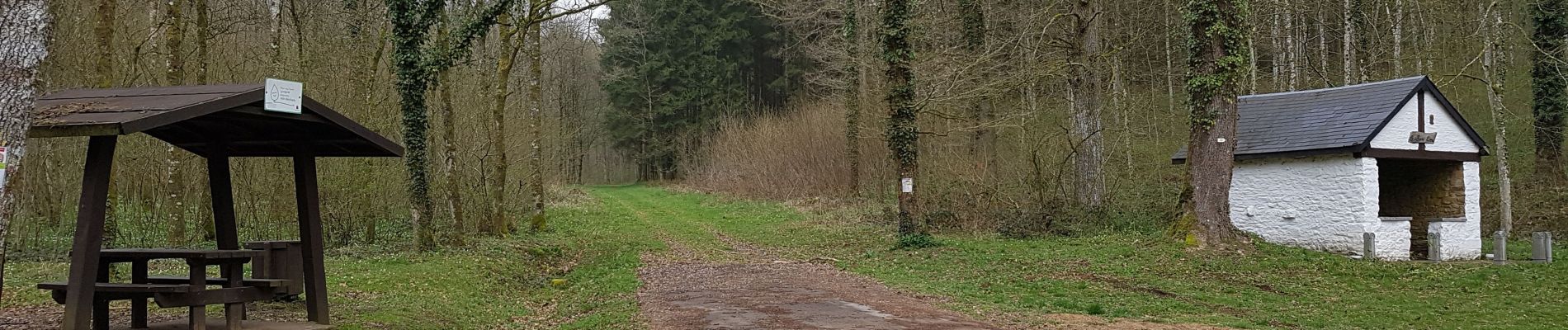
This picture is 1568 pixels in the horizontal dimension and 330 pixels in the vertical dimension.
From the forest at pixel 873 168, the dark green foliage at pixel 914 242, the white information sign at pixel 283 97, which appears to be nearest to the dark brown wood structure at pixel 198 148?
the white information sign at pixel 283 97

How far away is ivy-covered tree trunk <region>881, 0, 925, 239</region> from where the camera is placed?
16.5 metres

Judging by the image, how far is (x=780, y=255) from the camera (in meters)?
16.7

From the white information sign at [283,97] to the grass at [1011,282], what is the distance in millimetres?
2258

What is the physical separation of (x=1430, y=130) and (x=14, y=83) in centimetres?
1860

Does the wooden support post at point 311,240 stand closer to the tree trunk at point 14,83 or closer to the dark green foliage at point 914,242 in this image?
the tree trunk at point 14,83

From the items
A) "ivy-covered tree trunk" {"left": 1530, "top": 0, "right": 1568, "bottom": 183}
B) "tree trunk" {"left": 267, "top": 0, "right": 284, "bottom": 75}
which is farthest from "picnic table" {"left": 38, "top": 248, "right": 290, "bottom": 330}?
"ivy-covered tree trunk" {"left": 1530, "top": 0, "right": 1568, "bottom": 183}

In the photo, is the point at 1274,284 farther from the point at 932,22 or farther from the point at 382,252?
the point at 382,252

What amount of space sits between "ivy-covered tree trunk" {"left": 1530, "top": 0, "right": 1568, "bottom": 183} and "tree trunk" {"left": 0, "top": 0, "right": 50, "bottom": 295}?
79.1 ft

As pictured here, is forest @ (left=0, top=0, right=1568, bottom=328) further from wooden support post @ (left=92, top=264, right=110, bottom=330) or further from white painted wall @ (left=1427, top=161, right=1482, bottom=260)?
white painted wall @ (left=1427, top=161, right=1482, bottom=260)

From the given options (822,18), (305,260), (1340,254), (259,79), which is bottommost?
(1340,254)

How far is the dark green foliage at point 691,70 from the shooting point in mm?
49281

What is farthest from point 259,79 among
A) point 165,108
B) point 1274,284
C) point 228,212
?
point 1274,284

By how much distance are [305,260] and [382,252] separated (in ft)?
21.1

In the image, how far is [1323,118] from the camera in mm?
17578
